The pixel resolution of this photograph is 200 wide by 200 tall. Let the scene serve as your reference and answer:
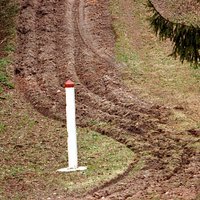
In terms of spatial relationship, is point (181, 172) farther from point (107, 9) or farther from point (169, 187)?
point (107, 9)

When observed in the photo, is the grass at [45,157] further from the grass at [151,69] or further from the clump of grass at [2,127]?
the grass at [151,69]

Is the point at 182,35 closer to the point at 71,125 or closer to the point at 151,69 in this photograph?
the point at 71,125

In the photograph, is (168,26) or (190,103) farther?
(190,103)

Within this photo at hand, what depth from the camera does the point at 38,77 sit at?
17.7m

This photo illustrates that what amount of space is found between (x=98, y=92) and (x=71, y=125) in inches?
226

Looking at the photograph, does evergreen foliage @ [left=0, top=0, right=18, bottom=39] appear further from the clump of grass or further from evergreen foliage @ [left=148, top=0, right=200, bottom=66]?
evergreen foliage @ [left=148, top=0, right=200, bottom=66]

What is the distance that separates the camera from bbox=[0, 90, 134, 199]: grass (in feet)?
32.5

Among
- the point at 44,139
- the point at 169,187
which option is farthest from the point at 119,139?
the point at 169,187

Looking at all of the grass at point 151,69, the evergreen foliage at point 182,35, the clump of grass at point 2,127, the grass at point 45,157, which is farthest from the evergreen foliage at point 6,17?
the evergreen foliage at point 182,35

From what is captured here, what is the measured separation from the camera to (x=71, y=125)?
10.6 meters

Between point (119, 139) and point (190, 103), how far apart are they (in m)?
3.15

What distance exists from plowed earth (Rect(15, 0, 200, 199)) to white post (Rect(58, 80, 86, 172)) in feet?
3.40

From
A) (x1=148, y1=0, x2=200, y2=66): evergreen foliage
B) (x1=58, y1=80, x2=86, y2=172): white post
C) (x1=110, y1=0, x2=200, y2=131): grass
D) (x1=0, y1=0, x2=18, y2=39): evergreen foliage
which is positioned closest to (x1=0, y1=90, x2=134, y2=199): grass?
(x1=58, y1=80, x2=86, y2=172): white post

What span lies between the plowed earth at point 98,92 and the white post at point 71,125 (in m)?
1.04
